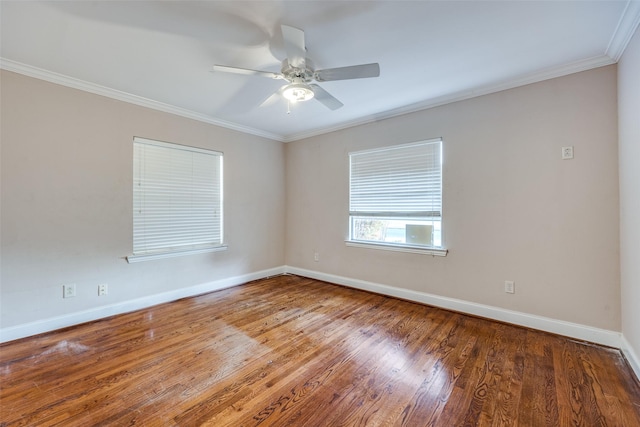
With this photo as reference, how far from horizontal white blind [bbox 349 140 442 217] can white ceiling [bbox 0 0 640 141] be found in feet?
2.40

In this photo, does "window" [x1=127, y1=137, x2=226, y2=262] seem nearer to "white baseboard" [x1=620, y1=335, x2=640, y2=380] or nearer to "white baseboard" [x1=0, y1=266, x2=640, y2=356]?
"white baseboard" [x1=0, y1=266, x2=640, y2=356]

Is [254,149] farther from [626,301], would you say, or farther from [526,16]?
[626,301]

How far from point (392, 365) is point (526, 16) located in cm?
265

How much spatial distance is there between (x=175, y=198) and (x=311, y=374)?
2773 millimetres

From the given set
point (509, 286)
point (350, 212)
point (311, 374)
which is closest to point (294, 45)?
point (311, 374)

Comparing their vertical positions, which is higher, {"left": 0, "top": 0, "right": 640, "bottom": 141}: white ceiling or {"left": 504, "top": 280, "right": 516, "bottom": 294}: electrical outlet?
{"left": 0, "top": 0, "right": 640, "bottom": 141}: white ceiling

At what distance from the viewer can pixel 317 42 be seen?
6.75ft

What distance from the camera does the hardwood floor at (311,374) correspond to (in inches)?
60.1

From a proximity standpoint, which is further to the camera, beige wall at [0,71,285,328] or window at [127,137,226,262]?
window at [127,137,226,262]

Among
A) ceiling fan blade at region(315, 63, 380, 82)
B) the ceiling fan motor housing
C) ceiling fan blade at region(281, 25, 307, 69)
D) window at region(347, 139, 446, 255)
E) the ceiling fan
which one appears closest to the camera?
ceiling fan blade at region(281, 25, 307, 69)

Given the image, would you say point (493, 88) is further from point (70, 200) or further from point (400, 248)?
point (70, 200)

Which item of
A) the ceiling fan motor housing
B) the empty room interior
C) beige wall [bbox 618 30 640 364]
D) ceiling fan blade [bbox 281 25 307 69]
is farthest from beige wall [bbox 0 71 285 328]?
beige wall [bbox 618 30 640 364]

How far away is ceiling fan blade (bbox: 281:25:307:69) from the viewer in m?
1.69

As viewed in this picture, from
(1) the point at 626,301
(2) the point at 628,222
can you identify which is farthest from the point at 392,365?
(2) the point at 628,222
